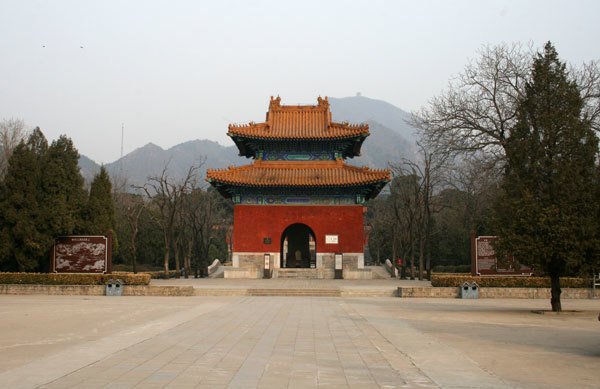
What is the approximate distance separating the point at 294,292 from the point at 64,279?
29.1 feet

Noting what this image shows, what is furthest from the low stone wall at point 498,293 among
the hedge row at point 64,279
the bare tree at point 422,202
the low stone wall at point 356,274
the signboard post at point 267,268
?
the signboard post at point 267,268

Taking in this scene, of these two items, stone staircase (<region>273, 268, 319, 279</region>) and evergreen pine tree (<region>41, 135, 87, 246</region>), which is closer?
evergreen pine tree (<region>41, 135, 87, 246</region>)

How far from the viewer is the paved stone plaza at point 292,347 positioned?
6.74 meters

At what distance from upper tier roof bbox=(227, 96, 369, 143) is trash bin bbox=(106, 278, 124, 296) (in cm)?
1221

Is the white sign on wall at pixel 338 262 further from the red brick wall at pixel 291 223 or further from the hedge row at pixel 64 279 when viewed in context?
the hedge row at pixel 64 279

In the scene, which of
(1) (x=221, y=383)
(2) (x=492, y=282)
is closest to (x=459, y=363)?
(1) (x=221, y=383)

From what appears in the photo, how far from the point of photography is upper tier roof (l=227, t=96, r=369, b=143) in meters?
31.7

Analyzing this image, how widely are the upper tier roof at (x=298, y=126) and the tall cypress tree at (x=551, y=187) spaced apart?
1424 cm

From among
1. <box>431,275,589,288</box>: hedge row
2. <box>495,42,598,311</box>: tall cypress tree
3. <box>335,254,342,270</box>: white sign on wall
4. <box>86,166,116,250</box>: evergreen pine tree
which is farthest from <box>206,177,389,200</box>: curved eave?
<box>495,42,598,311</box>: tall cypress tree

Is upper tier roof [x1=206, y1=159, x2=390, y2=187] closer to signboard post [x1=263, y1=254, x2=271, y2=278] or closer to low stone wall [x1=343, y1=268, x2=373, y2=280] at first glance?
signboard post [x1=263, y1=254, x2=271, y2=278]

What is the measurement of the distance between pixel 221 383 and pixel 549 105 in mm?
14211

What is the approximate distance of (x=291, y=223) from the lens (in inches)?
1243

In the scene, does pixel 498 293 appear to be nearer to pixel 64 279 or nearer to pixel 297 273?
pixel 297 273

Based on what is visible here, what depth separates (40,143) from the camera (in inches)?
1089
